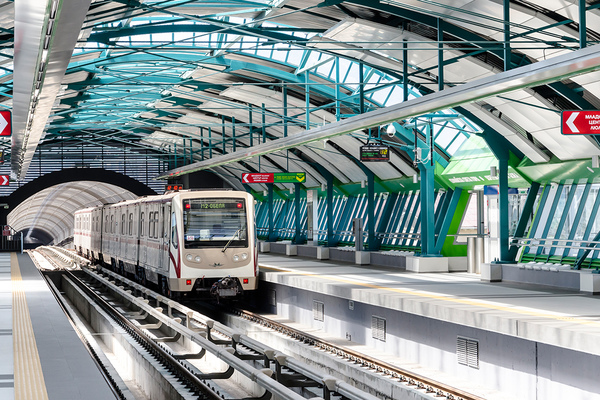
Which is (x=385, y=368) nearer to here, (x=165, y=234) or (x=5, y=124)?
(x=165, y=234)

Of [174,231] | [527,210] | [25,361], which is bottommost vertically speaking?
[25,361]

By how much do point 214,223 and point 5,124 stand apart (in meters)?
5.74

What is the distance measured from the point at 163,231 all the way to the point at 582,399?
13403mm

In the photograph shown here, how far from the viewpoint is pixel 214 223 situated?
20672 mm

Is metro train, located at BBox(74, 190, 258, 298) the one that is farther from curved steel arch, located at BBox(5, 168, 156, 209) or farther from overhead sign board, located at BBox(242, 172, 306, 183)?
curved steel arch, located at BBox(5, 168, 156, 209)

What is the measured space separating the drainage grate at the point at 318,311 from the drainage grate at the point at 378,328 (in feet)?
9.91

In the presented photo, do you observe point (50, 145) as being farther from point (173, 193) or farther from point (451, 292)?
point (451, 292)

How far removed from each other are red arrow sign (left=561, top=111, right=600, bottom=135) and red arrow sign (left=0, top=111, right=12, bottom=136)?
41.8 feet

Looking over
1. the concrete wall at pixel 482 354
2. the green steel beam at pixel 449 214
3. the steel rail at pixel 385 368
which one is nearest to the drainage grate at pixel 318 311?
the concrete wall at pixel 482 354

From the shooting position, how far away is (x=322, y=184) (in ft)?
124

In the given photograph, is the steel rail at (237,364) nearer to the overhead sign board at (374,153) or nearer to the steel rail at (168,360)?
the steel rail at (168,360)

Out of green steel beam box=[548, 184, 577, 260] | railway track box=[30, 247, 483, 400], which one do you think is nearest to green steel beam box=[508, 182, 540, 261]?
green steel beam box=[548, 184, 577, 260]

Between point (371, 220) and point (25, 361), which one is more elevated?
point (371, 220)

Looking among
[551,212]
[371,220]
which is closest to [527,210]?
[551,212]
